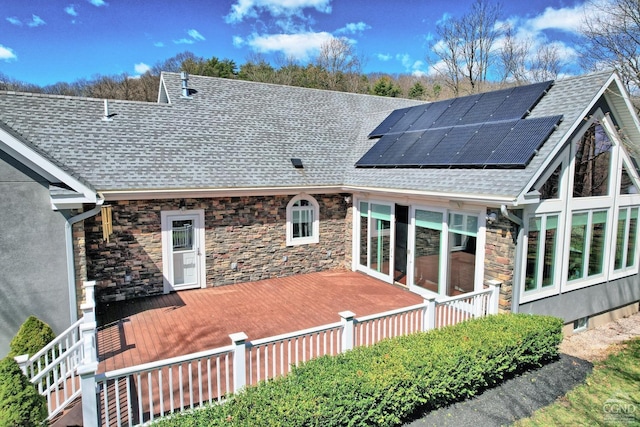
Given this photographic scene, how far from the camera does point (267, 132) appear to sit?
1276cm

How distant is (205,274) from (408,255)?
219 inches

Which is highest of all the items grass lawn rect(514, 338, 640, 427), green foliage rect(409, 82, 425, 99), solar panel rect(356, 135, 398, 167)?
green foliage rect(409, 82, 425, 99)

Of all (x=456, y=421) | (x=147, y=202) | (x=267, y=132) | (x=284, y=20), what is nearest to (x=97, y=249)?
(x=147, y=202)

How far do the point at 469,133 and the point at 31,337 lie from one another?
33.2ft

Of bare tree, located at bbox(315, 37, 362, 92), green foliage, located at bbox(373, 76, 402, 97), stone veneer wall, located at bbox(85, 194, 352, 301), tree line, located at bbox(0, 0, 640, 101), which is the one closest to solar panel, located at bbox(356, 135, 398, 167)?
stone veneer wall, located at bbox(85, 194, 352, 301)

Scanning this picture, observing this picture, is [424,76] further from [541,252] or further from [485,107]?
[541,252]

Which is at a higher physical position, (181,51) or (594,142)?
(181,51)

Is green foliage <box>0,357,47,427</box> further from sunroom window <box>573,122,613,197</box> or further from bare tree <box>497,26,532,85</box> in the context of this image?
bare tree <box>497,26,532,85</box>

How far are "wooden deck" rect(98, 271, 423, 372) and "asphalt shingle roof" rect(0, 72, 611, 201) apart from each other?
284 centimetres

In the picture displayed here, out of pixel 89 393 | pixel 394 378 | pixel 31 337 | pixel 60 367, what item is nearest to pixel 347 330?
pixel 394 378

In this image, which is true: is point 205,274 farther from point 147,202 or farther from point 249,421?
→ point 249,421

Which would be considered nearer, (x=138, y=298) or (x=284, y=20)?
(x=138, y=298)

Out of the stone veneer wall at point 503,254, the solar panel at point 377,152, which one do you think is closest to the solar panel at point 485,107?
the solar panel at point 377,152

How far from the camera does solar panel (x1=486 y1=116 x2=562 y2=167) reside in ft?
25.1
